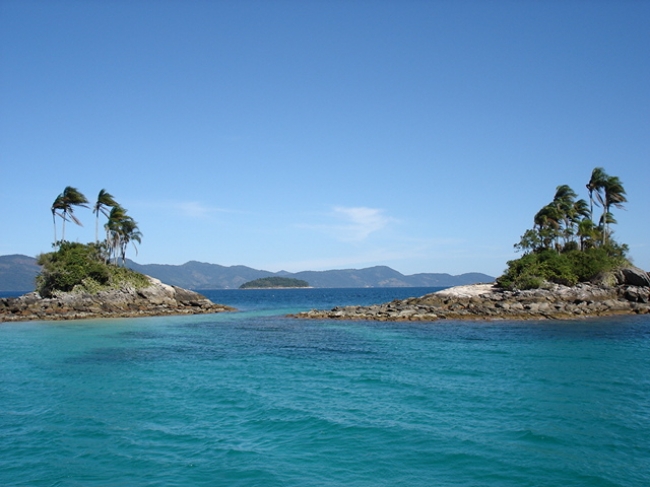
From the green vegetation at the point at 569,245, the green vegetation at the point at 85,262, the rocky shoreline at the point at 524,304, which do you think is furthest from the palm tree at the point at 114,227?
the green vegetation at the point at 569,245

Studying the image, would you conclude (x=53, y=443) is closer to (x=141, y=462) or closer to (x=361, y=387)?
(x=141, y=462)

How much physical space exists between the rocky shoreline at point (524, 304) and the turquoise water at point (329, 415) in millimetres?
15874

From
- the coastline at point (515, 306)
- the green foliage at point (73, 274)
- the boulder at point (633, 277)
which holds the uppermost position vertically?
the green foliage at point (73, 274)

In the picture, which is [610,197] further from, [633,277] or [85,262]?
[85,262]

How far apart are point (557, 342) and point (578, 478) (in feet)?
64.5

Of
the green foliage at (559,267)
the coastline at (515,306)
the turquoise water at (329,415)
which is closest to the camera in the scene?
the turquoise water at (329,415)

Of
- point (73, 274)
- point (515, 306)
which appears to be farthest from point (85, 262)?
point (515, 306)

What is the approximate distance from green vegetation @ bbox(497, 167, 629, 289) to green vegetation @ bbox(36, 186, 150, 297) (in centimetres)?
4520

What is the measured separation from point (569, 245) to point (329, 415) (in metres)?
59.0

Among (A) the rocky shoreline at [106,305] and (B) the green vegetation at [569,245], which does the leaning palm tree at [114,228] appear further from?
(B) the green vegetation at [569,245]

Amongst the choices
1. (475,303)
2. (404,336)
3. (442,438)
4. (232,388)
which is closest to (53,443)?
(232,388)

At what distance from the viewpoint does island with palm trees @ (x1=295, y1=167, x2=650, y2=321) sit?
44.6 meters

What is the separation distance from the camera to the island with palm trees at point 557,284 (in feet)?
146

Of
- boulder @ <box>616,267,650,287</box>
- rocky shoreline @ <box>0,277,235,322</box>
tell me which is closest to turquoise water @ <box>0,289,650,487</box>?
rocky shoreline @ <box>0,277,235,322</box>
